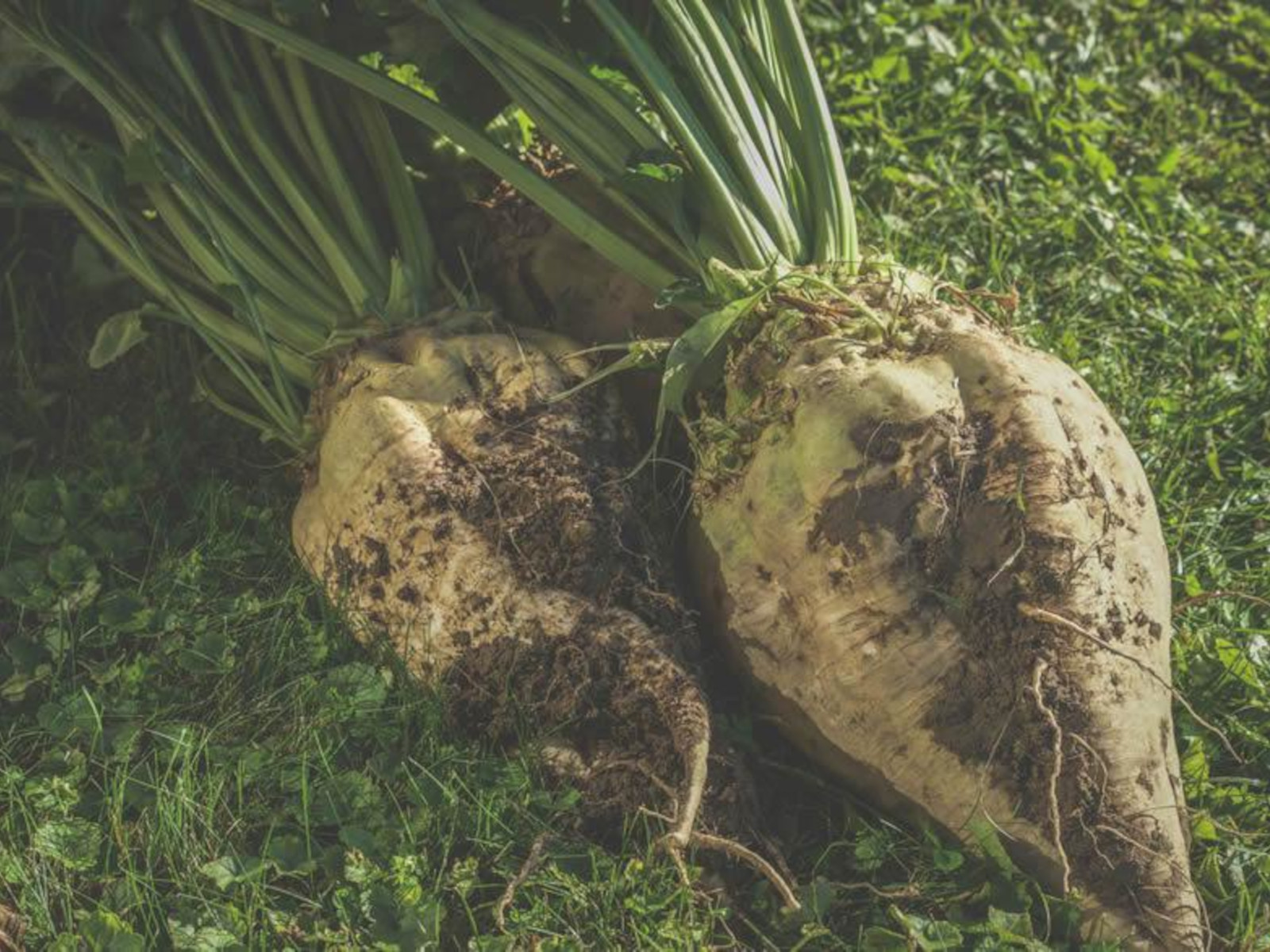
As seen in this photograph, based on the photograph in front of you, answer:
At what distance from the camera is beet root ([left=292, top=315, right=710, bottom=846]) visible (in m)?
2.86

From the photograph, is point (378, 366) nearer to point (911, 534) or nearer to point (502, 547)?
point (502, 547)

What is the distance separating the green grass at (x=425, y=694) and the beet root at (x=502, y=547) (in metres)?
0.12

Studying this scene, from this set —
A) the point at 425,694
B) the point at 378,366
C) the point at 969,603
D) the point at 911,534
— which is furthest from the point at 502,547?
the point at 969,603

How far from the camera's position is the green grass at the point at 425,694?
266cm

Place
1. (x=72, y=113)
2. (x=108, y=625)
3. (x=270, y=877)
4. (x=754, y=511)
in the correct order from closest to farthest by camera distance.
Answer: (x=270, y=877)
(x=754, y=511)
(x=108, y=625)
(x=72, y=113)

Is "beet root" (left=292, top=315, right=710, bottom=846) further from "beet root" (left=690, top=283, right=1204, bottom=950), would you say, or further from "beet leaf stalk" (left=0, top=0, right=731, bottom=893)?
"beet root" (left=690, top=283, right=1204, bottom=950)

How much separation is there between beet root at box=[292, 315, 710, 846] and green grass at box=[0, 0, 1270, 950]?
0.38ft

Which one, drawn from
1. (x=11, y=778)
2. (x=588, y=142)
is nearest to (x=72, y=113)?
(x=588, y=142)

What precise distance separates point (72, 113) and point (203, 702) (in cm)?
134

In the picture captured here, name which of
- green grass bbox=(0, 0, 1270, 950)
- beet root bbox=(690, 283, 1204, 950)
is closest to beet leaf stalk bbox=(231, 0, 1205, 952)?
beet root bbox=(690, 283, 1204, 950)

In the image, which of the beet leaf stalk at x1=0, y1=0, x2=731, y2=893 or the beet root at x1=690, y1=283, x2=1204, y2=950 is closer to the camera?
the beet root at x1=690, y1=283, x2=1204, y2=950

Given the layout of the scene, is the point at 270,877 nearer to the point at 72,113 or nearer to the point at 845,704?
the point at 845,704

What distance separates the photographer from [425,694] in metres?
2.98

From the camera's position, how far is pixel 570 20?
3.28 m
